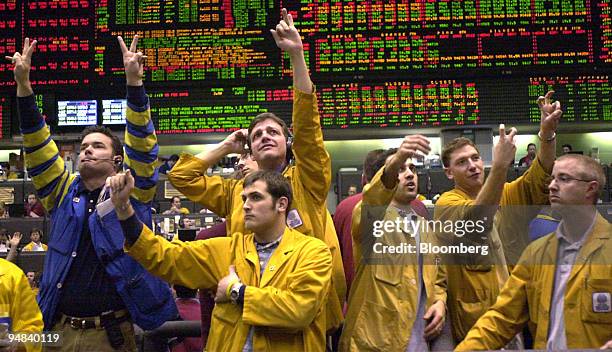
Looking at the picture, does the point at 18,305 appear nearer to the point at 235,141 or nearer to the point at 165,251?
the point at 165,251

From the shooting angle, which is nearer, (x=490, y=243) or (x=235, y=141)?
(x=490, y=243)

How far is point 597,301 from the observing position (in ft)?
7.29

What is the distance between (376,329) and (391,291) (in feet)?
0.51

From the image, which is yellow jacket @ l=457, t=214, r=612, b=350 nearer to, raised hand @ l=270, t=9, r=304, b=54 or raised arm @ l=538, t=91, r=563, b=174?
raised arm @ l=538, t=91, r=563, b=174

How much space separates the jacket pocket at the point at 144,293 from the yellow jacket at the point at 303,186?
1.18 feet

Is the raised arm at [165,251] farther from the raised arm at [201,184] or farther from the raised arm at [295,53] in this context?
the raised arm at [295,53]

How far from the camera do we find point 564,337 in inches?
88.4

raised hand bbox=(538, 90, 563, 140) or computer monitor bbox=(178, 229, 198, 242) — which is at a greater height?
raised hand bbox=(538, 90, 563, 140)

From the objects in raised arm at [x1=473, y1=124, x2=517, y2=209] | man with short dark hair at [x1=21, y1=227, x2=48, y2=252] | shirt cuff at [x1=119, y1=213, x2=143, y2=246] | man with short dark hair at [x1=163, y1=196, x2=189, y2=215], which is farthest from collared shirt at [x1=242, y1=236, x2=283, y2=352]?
man with short dark hair at [x1=163, y1=196, x2=189, y2=215]

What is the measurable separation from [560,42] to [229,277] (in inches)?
236

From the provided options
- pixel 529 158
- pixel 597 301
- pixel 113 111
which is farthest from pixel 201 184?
pixel 529 158

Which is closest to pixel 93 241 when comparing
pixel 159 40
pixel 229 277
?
pixel 229 277

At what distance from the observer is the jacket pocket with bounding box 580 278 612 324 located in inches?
86.7

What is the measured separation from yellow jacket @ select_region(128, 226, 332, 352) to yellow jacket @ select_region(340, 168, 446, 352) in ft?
0.90
